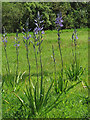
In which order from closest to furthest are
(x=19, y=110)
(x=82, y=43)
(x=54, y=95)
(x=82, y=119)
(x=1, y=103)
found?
1. (x=82, y=119)
2. (x=19, y=110)
3. (x=1, y=103)
4. (x=54, y=95)
5. (x=82, y=43)

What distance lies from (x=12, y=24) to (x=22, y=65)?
3.60m

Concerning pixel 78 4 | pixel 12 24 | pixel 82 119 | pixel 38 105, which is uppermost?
pixel 78 4

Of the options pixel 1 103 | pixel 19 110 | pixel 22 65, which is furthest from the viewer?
pixel 22 65

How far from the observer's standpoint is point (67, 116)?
3693 mm

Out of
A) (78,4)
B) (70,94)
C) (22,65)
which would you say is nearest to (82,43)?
(78,4)

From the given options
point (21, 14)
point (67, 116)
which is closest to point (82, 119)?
point (67, 116)

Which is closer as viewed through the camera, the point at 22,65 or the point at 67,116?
the point at 67,116

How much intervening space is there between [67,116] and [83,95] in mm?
1026

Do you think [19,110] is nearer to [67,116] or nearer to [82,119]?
[67,116]

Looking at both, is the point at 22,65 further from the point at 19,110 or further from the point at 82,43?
the point at 82,43

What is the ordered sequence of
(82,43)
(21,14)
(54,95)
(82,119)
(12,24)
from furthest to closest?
1. (82,43)
2. (12,24)
3. (21,14)
4. (54,95)
5. (82,119)

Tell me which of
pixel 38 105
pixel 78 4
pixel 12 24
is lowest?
pixel 38 105

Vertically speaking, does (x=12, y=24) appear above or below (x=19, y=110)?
above

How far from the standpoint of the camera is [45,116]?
3.65m
